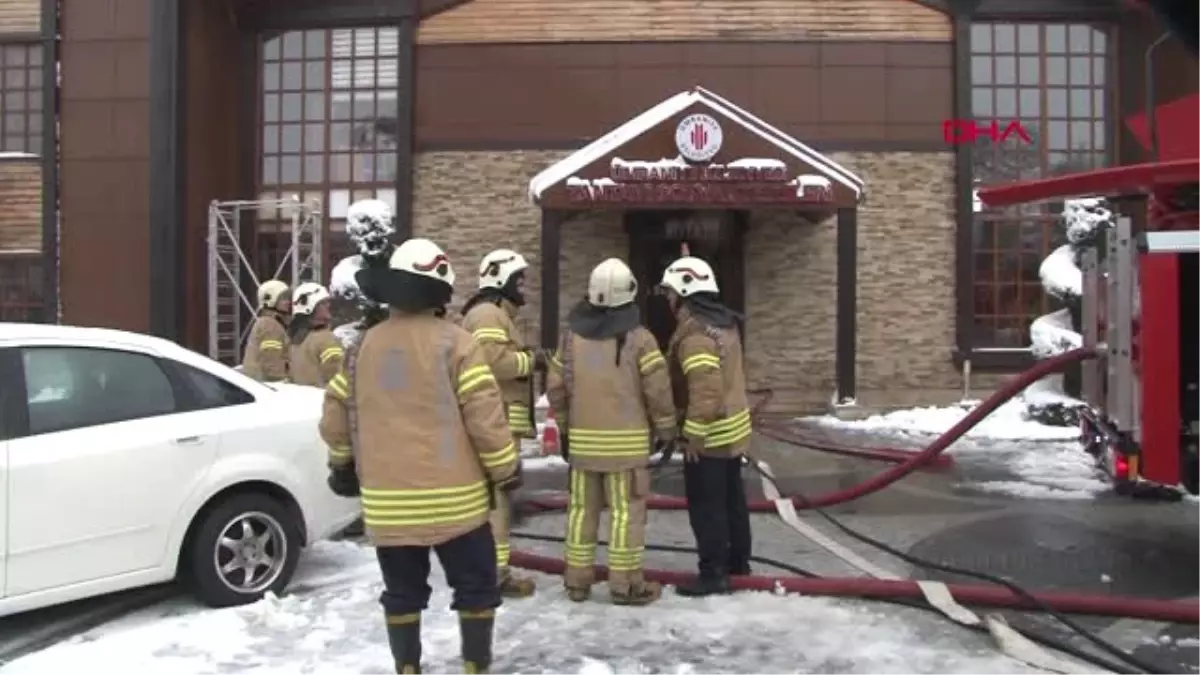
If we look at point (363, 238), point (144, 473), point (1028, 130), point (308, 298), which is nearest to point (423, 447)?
point (144, 473)

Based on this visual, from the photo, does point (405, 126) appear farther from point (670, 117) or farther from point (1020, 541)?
point (1020, 541)

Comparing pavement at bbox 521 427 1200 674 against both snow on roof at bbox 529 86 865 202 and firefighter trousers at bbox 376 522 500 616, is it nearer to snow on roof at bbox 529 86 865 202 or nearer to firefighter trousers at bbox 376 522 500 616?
firefighter trousers at bbox 376 522 500 616

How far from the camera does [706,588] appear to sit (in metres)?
5.71

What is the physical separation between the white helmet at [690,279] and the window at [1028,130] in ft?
37.3

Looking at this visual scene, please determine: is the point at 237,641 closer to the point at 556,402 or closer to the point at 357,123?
the point at 556,402

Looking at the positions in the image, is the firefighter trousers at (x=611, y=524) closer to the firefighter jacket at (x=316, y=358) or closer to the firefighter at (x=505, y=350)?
the firefighter at (x=505, y=350)

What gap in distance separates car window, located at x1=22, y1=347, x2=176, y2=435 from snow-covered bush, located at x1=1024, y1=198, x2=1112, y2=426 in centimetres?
1059

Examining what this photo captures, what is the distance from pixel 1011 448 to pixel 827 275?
4.62m

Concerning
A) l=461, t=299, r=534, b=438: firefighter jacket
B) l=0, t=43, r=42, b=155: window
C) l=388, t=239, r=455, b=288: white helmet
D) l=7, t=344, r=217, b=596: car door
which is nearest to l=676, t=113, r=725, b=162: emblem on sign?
l=461, t=299, r=534, b=438: firefighter jacket

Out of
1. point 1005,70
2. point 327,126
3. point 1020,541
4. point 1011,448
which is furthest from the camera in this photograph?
point 327,126

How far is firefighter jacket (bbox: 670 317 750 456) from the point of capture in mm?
5566

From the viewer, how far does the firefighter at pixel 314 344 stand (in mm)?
7955

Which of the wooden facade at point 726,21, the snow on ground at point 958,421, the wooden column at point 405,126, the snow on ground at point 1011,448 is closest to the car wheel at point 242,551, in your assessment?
the snow on ground at point 1011,448

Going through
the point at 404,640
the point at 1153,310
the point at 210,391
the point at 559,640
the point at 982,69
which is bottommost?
the point at 559,640
